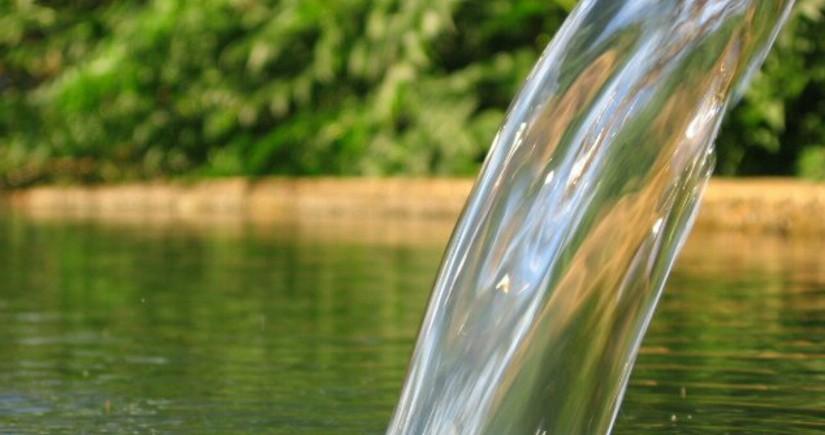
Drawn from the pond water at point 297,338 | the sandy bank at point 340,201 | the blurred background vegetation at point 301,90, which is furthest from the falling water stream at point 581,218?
the blurred background vegetation at point 301,90

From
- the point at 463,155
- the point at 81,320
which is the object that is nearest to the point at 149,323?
the point at 81,320

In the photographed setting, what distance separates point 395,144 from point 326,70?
1.09 meters

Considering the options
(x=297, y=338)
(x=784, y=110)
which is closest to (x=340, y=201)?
(x=784, y=110)

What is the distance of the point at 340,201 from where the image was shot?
501 inches

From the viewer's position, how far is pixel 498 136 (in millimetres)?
2111

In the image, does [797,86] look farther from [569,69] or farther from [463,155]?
[569,69]

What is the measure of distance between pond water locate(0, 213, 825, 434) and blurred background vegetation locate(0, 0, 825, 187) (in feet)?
12.6

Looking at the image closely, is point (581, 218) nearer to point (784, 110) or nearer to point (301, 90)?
point (784, 110)

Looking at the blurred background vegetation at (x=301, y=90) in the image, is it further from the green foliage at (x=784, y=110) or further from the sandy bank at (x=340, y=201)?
the sandy bank at (x=340, y=201)

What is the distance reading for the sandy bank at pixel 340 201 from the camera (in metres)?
9.83

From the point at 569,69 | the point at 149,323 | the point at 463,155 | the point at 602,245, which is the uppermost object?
the point at 569,69

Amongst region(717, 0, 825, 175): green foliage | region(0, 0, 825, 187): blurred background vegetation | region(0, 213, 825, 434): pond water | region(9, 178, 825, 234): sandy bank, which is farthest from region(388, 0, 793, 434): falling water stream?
region(717, 0, 825, 175): green foliage

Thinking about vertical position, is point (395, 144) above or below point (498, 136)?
below

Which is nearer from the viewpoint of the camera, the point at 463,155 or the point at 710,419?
the point at 710,419
